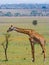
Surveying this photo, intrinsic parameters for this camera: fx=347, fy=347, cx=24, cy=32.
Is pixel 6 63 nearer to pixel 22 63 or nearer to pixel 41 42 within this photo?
pixel 22 63

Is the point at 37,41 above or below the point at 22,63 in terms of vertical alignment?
above

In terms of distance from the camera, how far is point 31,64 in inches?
712

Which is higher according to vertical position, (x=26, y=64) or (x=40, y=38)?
(x=40, y=38)

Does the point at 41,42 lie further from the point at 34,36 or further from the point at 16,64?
the point at 16,64

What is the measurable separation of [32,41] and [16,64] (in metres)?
1.60

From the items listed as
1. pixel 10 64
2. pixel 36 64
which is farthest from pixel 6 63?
pixel 36 64

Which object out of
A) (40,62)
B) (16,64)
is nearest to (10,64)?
(16,64)

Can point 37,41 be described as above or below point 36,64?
above

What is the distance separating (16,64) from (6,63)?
732mm

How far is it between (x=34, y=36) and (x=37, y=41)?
35cm

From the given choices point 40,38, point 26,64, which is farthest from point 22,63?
point 40,38

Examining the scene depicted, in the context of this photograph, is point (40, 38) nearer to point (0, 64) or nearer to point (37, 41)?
point (37, 41)

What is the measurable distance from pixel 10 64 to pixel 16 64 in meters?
0.34

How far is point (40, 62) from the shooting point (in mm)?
18922
